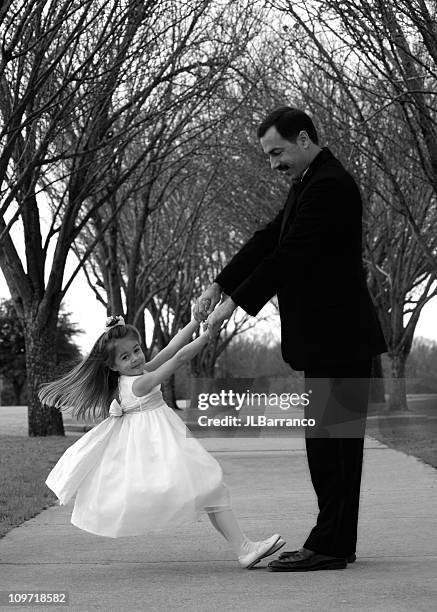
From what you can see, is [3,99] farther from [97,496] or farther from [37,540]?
[97,496]

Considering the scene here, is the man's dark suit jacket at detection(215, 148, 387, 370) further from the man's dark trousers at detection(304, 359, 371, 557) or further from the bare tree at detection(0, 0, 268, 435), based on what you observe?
the bare tree at detection(0, 0, 268, 435)

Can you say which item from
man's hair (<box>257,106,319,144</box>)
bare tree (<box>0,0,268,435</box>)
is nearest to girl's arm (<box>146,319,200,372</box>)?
man's hair (<box>257,106,319,144</box>)

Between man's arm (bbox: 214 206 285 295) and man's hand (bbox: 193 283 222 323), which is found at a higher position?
man's arm (bbox: 214 206 285 295)

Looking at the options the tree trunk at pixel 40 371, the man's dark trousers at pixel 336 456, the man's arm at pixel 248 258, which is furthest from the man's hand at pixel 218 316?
the tree trunk at pixel 40 371

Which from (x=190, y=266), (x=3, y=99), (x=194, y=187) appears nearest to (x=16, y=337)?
(x=190, y=266)

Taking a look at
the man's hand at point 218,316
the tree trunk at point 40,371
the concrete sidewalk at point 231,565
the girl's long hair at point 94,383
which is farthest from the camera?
the tree trunk at point 40,371

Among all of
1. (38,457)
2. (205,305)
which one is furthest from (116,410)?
(38,457)

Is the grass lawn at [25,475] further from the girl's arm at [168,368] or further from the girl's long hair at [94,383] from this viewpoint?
the girl's arm at [168,368]

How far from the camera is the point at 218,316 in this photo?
16.9 feet

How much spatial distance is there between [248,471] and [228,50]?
8160 millimetres

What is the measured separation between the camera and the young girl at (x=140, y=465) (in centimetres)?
528

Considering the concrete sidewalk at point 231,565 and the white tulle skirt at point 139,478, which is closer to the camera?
the concrete sidewalk at point 231,565

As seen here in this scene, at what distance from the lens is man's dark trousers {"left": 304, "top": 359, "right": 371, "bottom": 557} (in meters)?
5.32

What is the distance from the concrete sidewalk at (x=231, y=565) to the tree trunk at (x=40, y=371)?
934 cm
